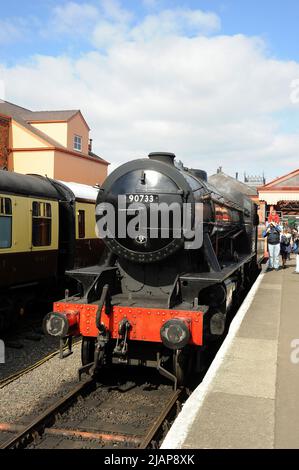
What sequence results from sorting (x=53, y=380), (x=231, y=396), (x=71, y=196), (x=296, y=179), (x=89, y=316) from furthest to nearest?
(x=296, y=179)
(x=71, y=196)
(x=53, y=380)
(x=89, y=316)
(x=231, y=396)

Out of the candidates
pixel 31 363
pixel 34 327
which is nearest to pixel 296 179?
pixel 34 327

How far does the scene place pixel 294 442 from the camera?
133 inches

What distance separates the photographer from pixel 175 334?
4.95 metres

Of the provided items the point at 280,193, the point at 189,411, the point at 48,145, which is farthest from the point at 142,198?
the point at 280,193

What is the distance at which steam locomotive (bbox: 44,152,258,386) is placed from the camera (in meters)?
5.25

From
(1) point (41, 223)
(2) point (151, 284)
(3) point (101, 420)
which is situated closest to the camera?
(3) point (101, 420)

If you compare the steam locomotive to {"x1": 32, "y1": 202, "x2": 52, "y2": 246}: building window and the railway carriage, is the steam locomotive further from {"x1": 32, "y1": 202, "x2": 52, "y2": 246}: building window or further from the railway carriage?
{"x1": 32, "y1": 202, "x2": 52, "y2": 246}: building window

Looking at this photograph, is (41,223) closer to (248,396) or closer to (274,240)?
(248,396)

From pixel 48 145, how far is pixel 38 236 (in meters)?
13.0

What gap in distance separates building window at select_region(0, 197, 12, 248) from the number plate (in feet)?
9.33
